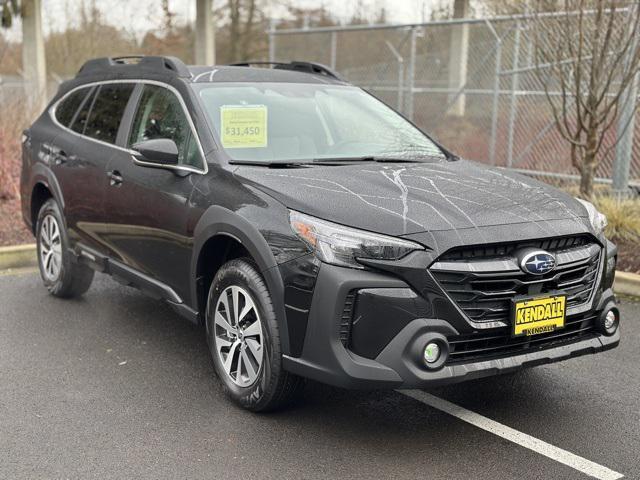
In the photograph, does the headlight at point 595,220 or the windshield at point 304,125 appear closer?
the headlight at point 595,220

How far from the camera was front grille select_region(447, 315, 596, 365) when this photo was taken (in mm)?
3543

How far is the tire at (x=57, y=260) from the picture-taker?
5.98 meters

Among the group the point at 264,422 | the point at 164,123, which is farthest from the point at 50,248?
the point at 264,422

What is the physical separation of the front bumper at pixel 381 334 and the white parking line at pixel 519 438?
0.50 m

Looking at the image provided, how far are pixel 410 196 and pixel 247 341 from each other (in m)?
1.11

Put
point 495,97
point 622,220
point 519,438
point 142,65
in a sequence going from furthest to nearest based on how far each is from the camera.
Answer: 1. point 495,97
2. point 622,220
3. point 142,65
4. point 519,438

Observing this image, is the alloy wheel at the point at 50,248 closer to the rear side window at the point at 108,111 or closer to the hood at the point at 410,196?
the rear side window at the point at 108,111

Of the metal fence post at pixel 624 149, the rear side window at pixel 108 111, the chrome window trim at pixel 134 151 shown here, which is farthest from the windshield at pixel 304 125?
the metal fence post at pixel 624 149

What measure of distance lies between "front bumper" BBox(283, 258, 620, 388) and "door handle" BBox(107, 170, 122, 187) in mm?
2094

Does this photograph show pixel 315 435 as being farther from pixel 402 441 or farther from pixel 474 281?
pixel 474 281

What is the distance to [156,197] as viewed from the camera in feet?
15.3

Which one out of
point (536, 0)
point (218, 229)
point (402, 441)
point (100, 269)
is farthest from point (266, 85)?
point (536, 0)

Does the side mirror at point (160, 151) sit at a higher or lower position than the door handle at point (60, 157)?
higher

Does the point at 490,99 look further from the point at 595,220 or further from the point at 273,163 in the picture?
the point at 273,163
